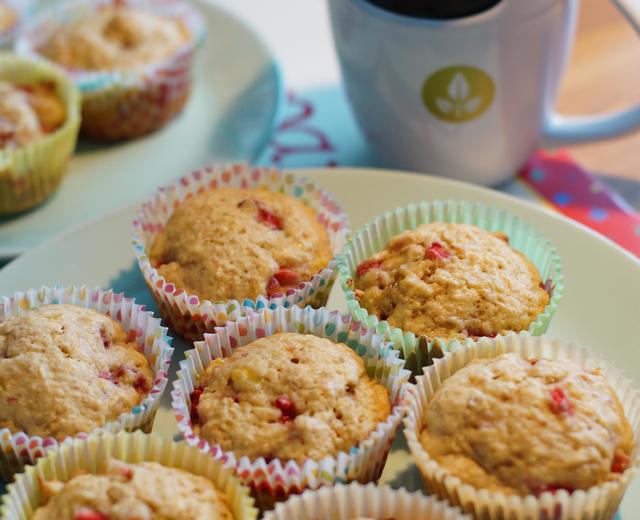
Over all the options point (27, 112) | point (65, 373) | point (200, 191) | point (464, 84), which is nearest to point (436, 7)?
point (464, 84)

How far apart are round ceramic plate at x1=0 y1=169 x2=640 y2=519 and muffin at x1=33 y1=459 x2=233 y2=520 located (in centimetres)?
47

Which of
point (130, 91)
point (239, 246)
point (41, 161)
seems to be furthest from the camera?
point (130, 91)

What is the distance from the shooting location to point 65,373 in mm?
2227

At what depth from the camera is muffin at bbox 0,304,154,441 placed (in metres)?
2.15

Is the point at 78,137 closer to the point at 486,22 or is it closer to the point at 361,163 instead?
the point at 361,163

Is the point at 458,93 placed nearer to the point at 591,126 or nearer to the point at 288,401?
the point at 591,126

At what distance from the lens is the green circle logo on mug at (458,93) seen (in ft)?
9.87

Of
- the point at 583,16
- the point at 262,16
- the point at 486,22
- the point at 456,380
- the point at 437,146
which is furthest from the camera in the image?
the point at 262,16

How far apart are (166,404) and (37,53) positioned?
2060mm

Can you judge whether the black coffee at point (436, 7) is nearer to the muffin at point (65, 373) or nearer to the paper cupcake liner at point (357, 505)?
the muffin at point (65, 373)

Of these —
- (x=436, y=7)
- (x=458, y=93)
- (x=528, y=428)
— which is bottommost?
(x=528, y=428)

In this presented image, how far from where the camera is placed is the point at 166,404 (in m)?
2.49

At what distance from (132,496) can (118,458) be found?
0.67ft

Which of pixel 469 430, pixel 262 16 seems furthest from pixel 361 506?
pixel 262 16
